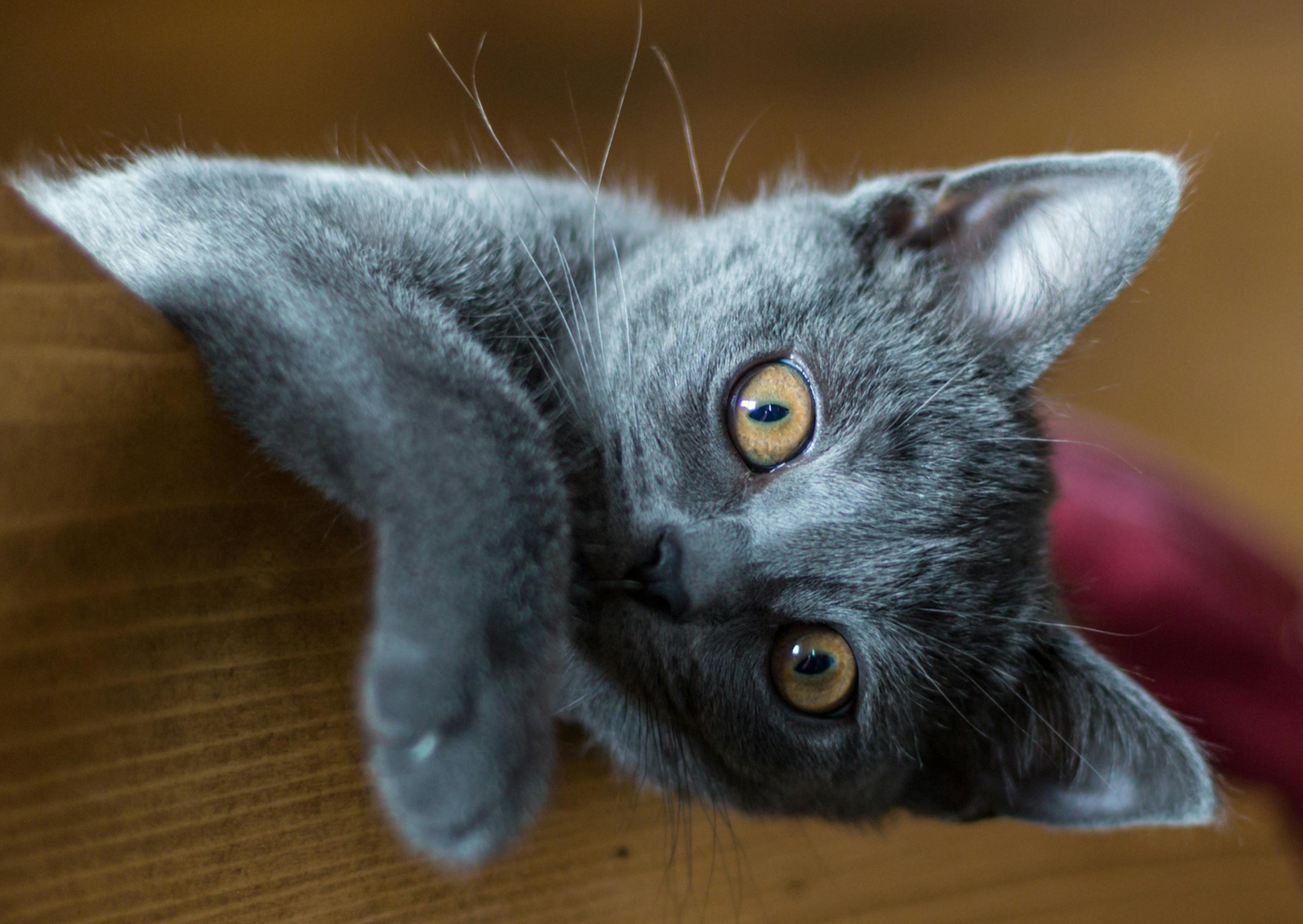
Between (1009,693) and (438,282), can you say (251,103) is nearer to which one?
(438,282)

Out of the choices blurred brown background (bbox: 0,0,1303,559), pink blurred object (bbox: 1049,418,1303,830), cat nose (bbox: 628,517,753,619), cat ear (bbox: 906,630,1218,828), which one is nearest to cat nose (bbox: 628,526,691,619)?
cat nose (bbox: 628,517,753,619)

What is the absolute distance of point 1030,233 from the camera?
1.09 metres

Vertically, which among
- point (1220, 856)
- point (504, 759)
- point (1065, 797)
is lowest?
point (1220, 856)

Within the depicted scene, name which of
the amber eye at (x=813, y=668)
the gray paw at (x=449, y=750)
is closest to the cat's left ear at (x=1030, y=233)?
the amber eye at (x=813, y=668)

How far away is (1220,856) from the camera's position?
1278 mm

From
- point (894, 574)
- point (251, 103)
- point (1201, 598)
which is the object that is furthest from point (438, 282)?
point (251, 103)

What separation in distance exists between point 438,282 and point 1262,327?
2886 millimetres

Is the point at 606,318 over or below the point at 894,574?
over

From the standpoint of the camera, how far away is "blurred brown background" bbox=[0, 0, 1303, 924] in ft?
1.77

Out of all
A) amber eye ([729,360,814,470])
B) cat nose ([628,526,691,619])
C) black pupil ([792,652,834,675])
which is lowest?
black pupil ([792,652,834,675])

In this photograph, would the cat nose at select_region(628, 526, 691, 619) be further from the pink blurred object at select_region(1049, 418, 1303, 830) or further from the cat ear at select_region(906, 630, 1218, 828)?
the pink blurred object at select_region(1049, 418, 1303, 830)

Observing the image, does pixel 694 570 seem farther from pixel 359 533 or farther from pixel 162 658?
pixel 162 658

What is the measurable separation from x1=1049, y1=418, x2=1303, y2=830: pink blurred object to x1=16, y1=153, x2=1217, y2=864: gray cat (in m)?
0.38

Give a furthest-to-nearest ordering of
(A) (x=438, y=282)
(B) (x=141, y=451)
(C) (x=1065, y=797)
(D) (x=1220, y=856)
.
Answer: (D) (x=1220, y=856)
(C) (x=1065, y=797)
(A) (x=438, y=282)
(B) (x=141, y=451)
